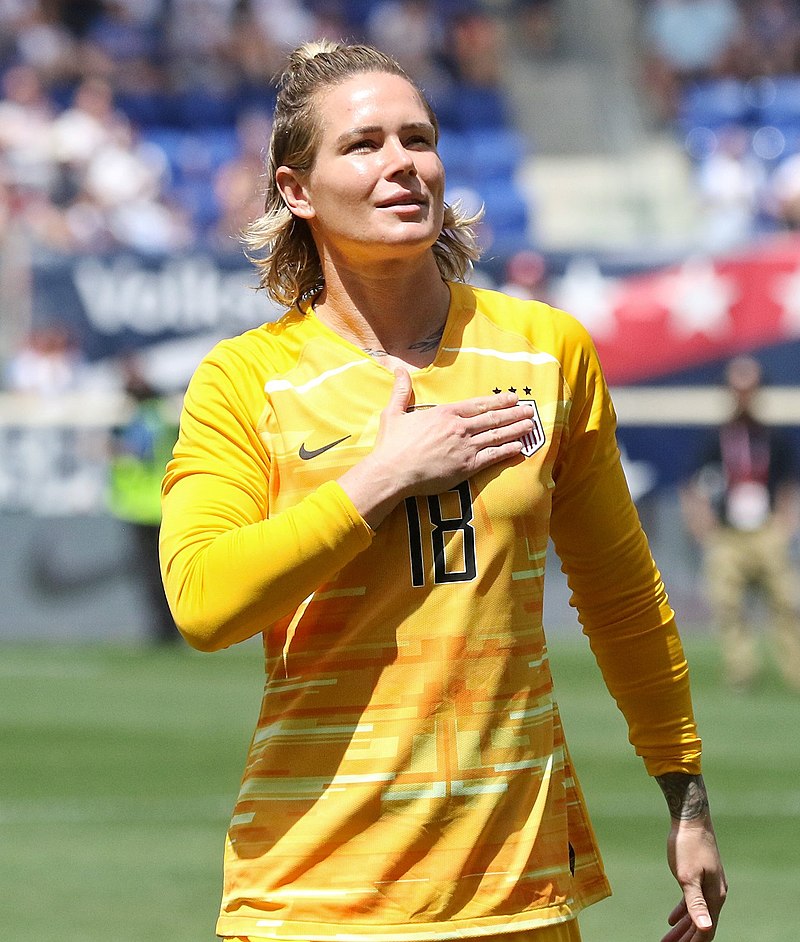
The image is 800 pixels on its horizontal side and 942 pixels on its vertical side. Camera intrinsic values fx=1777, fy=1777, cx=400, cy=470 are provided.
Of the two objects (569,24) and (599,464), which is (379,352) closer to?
(599,464)

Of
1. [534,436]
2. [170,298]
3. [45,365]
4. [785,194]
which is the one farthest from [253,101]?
[534,436]

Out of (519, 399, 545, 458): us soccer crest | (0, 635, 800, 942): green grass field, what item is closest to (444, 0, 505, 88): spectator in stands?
(0, 635, 800, 942): green grass field

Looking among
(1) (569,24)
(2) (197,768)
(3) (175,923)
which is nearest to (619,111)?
(1) (569,24)

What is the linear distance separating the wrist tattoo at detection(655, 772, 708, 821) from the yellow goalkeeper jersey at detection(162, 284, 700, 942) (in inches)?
10.6

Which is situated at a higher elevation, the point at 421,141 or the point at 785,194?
the point at 785,194

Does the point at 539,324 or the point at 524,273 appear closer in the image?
the point at 539,324

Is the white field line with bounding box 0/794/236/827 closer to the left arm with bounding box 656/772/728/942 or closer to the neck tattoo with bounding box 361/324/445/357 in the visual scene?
the left arm with bounding box 656/772/728/942

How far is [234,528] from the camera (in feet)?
9.02

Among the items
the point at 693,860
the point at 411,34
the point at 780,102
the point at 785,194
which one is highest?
the point at 411,34

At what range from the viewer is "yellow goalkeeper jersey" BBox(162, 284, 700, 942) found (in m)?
2.72

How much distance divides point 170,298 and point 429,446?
1379 cm

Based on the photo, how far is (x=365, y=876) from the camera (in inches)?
108

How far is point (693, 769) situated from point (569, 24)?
2076 cm

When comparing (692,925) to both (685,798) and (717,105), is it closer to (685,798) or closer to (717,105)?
(685,798)
